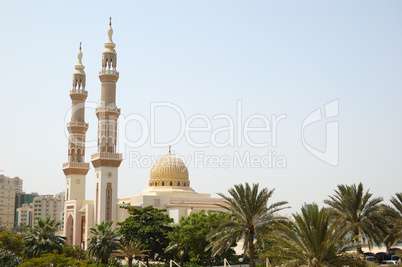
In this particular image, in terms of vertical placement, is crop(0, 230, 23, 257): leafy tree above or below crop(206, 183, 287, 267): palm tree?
below

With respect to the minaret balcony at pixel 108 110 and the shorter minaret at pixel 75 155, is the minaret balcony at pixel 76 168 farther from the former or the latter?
the minaret balcony at pixel 108 110

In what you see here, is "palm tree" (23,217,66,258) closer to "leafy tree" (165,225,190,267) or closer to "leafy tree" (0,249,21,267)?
"leafy tree" (0,249,21,267)

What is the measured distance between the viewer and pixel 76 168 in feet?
181

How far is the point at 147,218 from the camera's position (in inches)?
1537

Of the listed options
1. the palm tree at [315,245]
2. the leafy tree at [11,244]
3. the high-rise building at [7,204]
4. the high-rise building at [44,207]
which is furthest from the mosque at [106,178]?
the high-rise building at [44,207]

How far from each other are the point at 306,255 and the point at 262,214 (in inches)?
307

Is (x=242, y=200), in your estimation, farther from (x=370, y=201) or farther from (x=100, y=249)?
(x=100, y=249)

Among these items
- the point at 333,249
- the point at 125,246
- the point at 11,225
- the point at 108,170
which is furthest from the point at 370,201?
the point at 11,225

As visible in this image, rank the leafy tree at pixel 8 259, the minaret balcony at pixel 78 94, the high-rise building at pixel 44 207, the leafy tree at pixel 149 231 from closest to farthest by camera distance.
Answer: the leafy tree at pixel 8 259, the leafy tree at pixel 149 231, the minaret balcony at pixel 78 94, the high-rise building at pixel 44 207

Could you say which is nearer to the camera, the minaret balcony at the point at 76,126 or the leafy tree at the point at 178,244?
the leafy tree at the point at 178,244

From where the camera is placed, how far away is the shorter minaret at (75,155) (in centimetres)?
5450

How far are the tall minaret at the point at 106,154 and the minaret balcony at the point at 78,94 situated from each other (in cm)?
797

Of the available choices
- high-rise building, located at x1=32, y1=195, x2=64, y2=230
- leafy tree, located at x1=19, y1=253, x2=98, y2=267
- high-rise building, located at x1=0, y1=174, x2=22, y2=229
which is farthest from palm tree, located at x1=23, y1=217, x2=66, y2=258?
high-rise building, located at x1=32, y1=195, x2=64, y2=230

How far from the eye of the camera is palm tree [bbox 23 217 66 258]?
3033 centimetres
